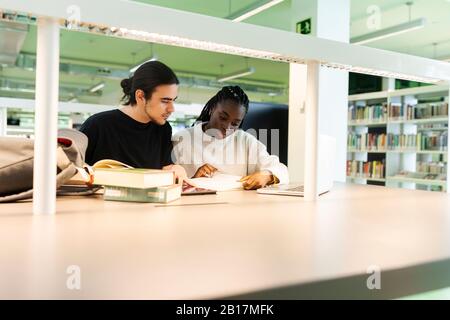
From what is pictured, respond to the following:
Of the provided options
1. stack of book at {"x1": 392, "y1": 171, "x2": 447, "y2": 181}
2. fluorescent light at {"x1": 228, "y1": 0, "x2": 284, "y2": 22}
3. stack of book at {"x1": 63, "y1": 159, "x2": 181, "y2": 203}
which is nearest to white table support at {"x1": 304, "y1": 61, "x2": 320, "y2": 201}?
stack of book at {"x1": 63, "y1": 159, "x2": 181, "y2": 203}

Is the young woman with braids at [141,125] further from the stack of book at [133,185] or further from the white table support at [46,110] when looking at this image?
the white table support at [46,110]

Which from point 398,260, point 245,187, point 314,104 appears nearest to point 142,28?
point 314,104

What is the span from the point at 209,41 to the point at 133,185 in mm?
334

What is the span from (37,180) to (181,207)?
0.28 meters

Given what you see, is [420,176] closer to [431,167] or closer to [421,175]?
[421,175]

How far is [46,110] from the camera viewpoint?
2.39 feet

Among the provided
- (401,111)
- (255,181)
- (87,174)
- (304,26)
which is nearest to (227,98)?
(255,181)

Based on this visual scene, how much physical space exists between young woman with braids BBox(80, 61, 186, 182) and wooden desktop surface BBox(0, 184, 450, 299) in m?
0.98

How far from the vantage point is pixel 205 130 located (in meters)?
1.93

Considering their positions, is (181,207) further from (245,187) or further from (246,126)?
(246,126)

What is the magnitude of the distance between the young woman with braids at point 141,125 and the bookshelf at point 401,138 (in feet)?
12.5

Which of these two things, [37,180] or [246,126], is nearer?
[37,180]

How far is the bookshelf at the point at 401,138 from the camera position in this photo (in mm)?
4996
